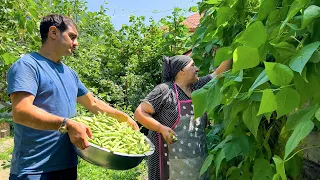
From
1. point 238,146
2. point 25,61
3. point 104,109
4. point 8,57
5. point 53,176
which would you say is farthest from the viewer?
point 8,57

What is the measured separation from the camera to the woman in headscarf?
2568mm

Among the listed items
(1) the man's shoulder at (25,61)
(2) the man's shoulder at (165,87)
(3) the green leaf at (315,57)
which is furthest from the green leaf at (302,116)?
(2) the man's shoulder at (165,87)

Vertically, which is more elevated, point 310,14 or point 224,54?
point 310,14

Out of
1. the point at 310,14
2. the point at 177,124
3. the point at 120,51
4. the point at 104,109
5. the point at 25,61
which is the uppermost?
the point at 310,14

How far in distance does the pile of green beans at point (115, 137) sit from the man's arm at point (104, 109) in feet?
0.52

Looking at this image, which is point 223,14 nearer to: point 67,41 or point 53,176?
point 67,41

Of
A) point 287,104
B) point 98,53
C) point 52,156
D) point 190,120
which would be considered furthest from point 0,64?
point 98,53

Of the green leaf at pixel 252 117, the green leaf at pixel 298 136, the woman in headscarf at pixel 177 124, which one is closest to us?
the green leaf at pixel 298 136

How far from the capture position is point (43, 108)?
2.10 metres

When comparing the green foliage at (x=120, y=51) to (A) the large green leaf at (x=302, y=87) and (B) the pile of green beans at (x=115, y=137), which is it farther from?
(A) the large green leaf at (x=302, y=87)

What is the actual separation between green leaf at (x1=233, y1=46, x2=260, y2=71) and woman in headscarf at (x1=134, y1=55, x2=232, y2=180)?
158cm


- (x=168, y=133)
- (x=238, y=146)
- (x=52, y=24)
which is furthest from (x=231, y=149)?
(x=52, y=24)

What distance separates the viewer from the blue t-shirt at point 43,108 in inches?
79.2

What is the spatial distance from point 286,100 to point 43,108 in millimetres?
1575
